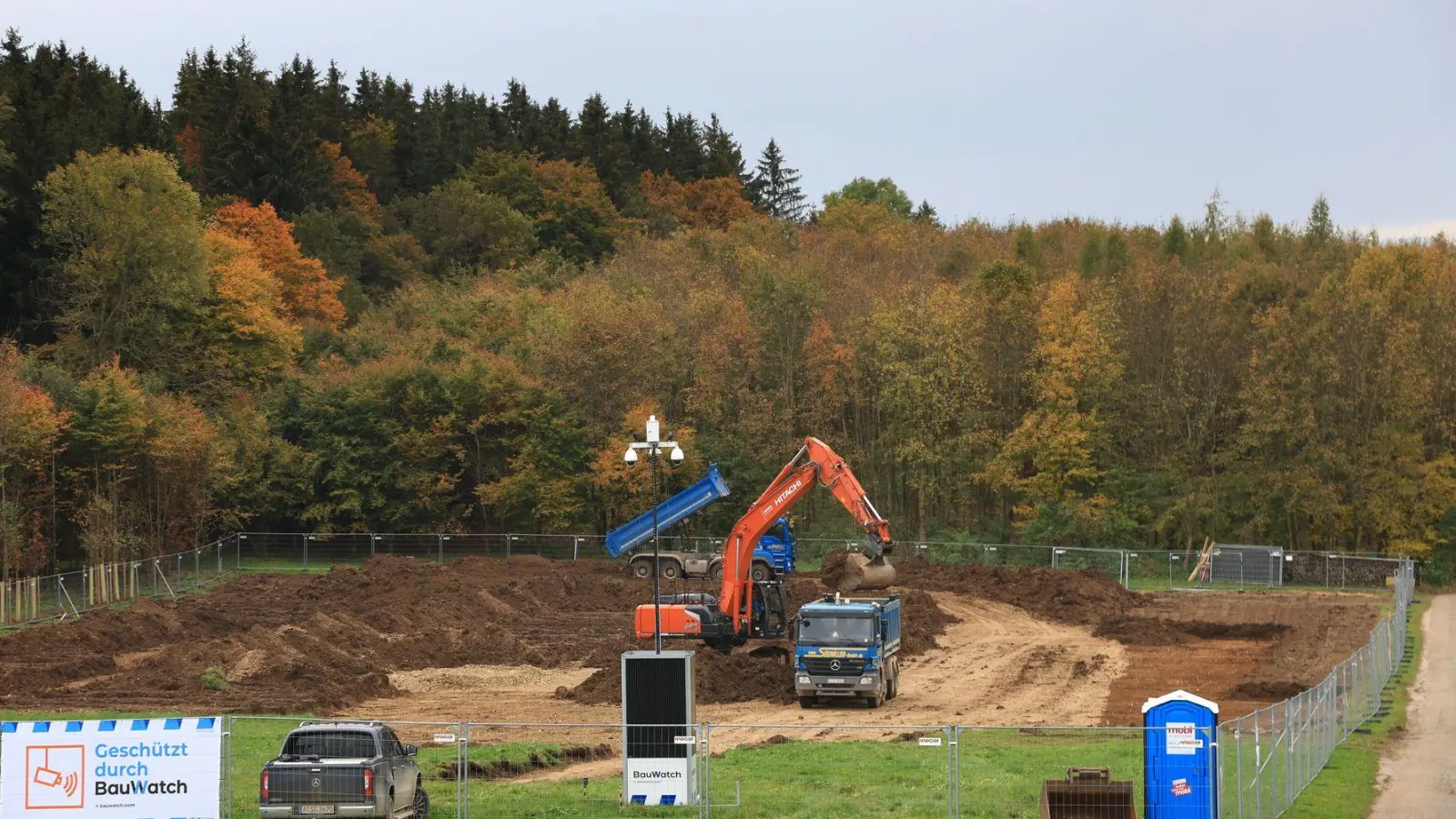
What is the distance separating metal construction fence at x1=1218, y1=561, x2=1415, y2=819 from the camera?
21.8 meters

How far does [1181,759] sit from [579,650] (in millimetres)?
26962

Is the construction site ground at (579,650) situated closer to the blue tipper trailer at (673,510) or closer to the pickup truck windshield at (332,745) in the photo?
the blue tipper trailer at (673,510)

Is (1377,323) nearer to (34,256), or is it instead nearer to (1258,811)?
(1258,811)

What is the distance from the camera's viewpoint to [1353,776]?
87.3 ft

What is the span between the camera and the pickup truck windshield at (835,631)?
35406 mm

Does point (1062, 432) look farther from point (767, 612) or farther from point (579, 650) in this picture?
point (767, 612)

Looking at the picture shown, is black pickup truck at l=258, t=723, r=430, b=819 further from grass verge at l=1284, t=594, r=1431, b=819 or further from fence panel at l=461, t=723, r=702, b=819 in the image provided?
grass verge at l=1284, t=594, r=1431, b=819

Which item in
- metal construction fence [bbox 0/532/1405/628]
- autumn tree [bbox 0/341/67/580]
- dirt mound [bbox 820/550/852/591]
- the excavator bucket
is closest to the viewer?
the excavator bucket

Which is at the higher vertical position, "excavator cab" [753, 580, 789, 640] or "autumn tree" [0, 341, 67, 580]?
"autumn tree" [0, 341, 67, 580]

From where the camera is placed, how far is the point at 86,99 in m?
104

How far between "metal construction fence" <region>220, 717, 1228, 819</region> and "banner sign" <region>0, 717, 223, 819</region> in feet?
2.80

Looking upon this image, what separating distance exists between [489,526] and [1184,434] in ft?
108

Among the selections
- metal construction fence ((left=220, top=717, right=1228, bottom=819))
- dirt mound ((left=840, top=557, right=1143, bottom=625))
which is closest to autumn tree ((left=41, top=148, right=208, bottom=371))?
dirt mound ((left=840, top=557, right=1143, bottom=625))

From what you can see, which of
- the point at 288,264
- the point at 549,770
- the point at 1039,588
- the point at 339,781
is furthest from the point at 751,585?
the point at 288,264
